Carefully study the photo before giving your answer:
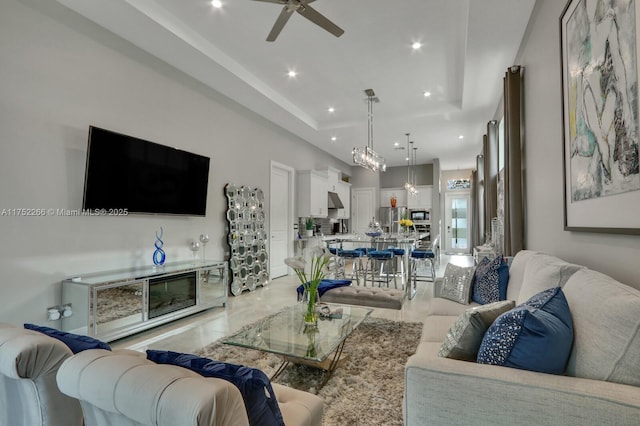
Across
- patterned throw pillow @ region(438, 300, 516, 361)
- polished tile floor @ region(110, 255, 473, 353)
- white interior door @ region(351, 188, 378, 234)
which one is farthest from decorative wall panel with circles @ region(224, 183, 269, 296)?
white interior door @ region(351, 188, 378, 234)

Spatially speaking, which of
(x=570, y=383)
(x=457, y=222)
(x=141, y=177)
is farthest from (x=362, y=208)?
(x=570, y=383)

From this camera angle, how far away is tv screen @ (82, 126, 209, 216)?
3.27 m

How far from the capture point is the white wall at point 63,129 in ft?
9.04

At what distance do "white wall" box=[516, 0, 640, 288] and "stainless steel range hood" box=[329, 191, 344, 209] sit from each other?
5.78m

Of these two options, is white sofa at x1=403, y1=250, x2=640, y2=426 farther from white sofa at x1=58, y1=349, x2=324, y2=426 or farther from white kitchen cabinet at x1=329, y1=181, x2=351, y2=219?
white kitchen cabinet at x1=329, y1=181, x2=351, y2=219

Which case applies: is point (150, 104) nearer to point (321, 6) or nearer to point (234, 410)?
point (321, 6)

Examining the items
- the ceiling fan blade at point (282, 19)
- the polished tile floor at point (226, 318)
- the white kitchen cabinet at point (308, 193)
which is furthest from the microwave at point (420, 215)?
the ceiling fan blade at point (282, 19)

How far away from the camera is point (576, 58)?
195cm

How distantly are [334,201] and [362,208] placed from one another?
7.19 feet

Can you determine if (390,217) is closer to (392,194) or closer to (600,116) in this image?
(392,194)

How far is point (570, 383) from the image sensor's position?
108cm

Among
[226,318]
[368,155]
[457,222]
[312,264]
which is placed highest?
[368,155]

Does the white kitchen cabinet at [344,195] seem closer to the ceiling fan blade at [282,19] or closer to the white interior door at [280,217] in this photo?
the white interior door at [280,217]

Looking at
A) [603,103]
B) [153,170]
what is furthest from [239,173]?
[603,103]
